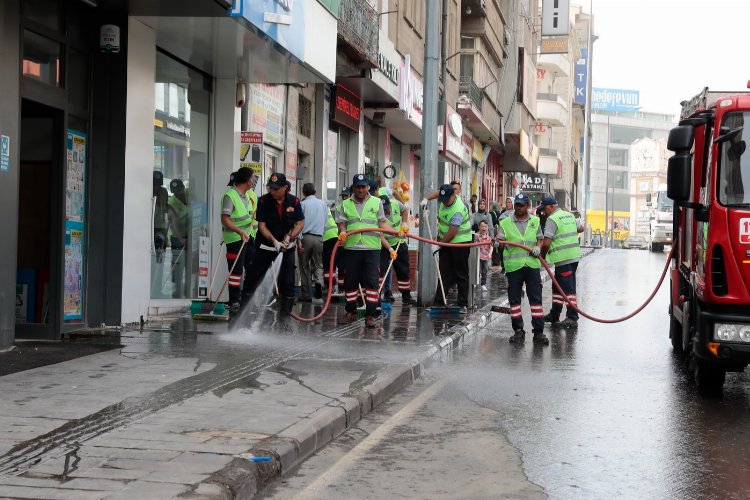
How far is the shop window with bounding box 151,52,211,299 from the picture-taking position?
49.4 feet

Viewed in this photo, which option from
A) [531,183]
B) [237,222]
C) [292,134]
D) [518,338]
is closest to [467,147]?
[292,134]

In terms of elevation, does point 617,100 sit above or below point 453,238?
above

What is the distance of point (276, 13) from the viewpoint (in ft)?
46.6

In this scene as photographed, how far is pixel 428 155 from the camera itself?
18156 mm

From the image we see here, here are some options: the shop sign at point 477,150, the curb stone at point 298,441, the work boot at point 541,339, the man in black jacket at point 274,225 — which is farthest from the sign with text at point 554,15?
the curb stone at point 298,441

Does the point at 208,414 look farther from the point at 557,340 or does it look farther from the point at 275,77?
the point at 275,77

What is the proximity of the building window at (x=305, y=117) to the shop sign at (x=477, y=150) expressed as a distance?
808 inches

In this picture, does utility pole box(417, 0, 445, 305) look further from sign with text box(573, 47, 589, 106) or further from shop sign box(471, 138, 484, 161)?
sign with text box(573, 47, 589, 106)

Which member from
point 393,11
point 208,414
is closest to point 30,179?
point 208,414

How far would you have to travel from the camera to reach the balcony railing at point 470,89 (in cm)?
3709

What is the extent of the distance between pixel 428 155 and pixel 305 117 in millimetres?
4404

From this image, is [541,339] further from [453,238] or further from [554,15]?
[554,15]

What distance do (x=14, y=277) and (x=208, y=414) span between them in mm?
3978

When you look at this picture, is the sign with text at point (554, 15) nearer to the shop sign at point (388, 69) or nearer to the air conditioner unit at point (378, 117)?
the air conditioner unit at point (378, 117)
